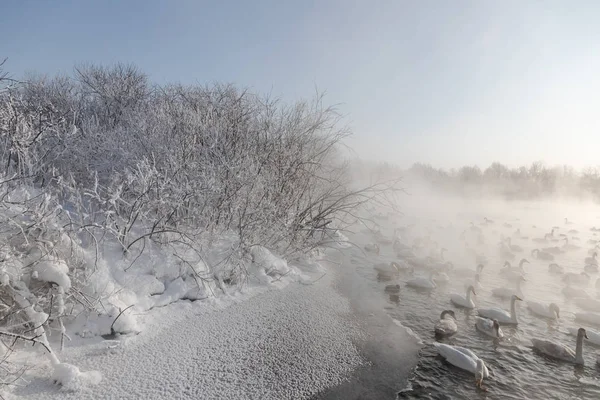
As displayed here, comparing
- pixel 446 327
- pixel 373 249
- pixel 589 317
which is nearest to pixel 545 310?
pixel 589 317

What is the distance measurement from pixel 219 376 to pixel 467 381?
4310mm

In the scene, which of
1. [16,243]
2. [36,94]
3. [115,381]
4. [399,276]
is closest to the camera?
[115,381]

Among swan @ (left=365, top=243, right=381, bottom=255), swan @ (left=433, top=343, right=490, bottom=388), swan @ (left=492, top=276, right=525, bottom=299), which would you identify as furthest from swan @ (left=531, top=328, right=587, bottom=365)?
swan @ (left=365, top=243, right=381, bottom=255)

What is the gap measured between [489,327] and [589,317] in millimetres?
3514

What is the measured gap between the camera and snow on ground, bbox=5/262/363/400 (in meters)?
4.81

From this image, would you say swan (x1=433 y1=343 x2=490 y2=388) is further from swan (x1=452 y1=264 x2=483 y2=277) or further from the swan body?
swan (x1=452 y1=264 x2=483 y2=277)

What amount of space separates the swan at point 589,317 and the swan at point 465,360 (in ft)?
16.4

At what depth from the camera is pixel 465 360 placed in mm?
5965

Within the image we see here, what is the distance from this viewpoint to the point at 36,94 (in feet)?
62.8

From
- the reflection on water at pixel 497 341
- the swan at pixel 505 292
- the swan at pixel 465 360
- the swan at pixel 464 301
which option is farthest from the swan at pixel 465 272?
the swan at pixel 465 360

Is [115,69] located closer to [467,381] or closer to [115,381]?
[115,381]

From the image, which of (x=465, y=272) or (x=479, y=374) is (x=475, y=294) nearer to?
(x=465, y=272)

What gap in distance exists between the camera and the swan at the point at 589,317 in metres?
8.59

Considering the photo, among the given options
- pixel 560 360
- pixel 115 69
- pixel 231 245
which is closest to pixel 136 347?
pixel 231 245
